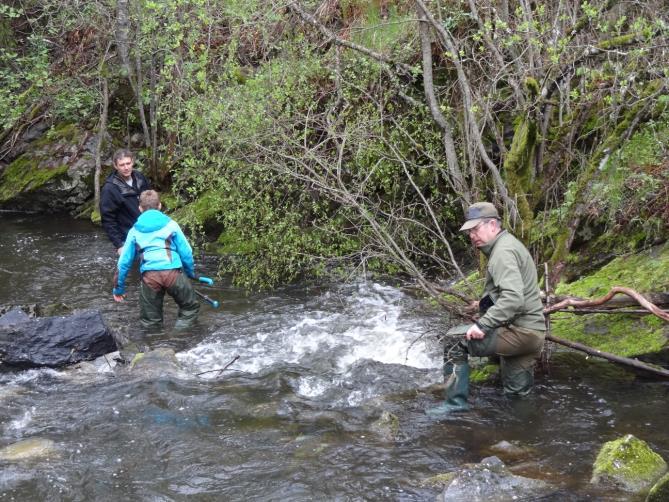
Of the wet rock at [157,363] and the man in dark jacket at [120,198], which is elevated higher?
the man in dark jacket at [120,198]

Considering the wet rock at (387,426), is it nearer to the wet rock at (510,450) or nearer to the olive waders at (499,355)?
the olive waders at (499,355)

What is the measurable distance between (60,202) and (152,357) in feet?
32.9

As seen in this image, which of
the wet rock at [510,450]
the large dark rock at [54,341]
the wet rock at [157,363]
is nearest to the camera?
the wet rock at [510,450]

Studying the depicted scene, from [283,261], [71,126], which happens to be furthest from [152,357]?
[71,126]

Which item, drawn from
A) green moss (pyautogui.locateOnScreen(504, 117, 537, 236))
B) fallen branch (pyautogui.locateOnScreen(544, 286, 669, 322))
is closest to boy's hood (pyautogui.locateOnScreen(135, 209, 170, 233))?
green moss (pyautogui.locateOnScreen(504, 117, 537, 236))

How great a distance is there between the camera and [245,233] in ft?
37.3

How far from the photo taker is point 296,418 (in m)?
7.28

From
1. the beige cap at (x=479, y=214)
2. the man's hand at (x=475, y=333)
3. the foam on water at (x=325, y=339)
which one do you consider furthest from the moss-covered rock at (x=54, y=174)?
the man's hand at (x=475, y=333)

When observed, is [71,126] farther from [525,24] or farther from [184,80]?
[525,24]

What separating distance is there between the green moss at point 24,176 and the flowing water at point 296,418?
851cm

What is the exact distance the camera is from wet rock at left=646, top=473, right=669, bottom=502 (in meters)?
4.93

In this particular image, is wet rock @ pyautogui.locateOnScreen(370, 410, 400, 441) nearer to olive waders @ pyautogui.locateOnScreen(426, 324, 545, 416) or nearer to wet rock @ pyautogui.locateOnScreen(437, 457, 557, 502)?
olive waders @ pyautogui.locateOnScreen(426, 324, 545, 416)

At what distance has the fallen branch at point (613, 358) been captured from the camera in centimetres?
696

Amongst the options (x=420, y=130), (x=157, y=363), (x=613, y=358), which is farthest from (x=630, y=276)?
(x=157, y=363)
